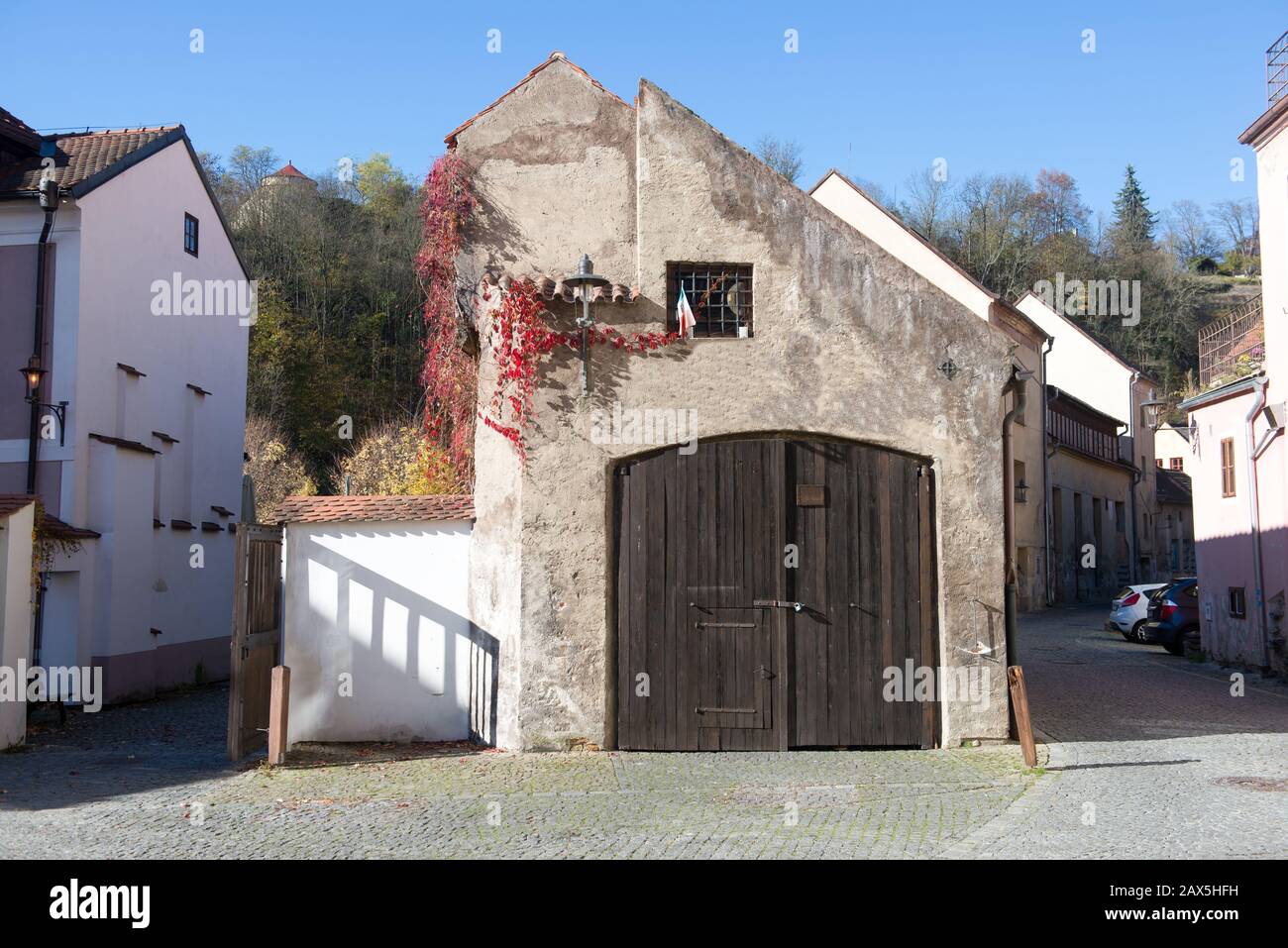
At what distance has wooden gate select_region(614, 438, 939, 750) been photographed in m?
11.2

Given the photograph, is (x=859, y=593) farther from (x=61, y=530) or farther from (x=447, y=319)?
(x=61, y=530)

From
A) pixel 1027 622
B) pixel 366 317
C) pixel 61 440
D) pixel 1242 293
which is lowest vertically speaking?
pixel 1027 622

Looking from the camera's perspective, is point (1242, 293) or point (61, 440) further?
Answer: point (1242, 293)

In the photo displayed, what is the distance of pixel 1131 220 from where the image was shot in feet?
270

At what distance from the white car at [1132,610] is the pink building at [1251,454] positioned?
3.27 metres

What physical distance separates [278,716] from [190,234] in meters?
14.0

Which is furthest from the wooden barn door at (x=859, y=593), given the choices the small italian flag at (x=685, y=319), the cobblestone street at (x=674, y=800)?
the small italian flag at (x=685, y=319)

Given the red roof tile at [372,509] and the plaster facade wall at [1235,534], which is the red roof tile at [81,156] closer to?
the red roof tile at [372,509]

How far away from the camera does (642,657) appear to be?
11.2 m

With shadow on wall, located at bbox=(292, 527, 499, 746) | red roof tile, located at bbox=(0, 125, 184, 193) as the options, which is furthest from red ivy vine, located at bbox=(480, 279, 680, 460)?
red roof tile, located at bbox=(0, 125, 184, 193)
